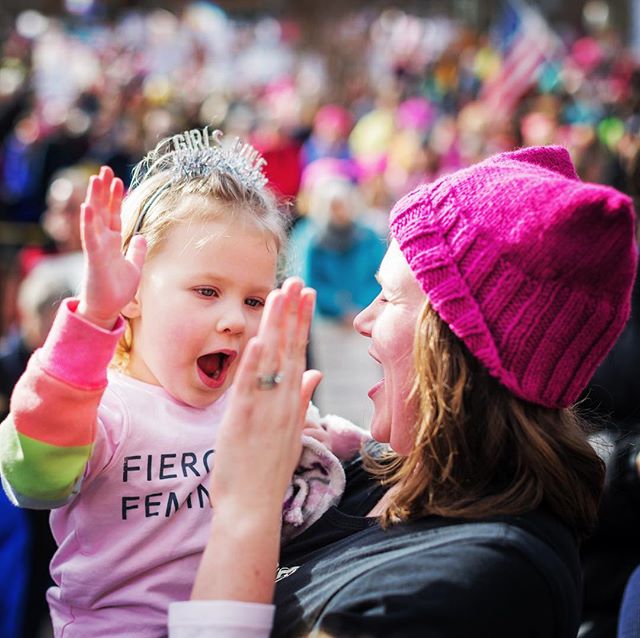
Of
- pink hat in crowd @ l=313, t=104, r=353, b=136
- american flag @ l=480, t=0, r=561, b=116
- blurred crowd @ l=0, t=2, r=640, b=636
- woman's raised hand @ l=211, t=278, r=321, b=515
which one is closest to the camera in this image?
woman's raised hand @ l=211, t=278, r=321, b=515

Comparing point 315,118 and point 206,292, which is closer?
point 206,292

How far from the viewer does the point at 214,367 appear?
6.86 ft

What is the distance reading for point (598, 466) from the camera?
5.93ft

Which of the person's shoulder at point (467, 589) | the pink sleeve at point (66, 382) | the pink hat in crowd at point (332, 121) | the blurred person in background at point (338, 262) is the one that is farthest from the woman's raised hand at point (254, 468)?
the pink hat in crowd at point (332, 121)

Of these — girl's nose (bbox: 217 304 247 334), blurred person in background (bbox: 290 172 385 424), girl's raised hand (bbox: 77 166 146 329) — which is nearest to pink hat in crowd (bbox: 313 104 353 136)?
blurred person in background (bbox: 290 172 385 424)

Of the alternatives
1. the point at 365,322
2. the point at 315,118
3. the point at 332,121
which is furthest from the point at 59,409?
the point at 315,118

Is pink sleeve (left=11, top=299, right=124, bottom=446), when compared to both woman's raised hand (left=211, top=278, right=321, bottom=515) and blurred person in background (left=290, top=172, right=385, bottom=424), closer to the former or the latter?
woman's raised hand (left=211, top=278, right=321, bottom=515)

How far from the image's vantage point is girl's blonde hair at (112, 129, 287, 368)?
2092mm

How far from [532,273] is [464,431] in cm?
29

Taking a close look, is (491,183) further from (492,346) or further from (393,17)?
(393,17)

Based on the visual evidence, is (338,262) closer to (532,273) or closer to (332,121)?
(332,121)

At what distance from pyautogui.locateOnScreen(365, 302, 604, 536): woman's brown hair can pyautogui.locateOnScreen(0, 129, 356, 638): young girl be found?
41cm

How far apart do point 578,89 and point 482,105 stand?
1364 millimetres

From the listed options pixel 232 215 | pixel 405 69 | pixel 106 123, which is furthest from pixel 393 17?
pixel 232 215
